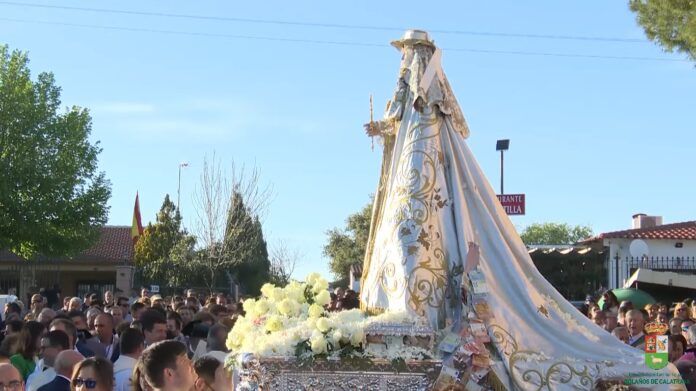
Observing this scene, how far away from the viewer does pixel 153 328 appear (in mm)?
8242

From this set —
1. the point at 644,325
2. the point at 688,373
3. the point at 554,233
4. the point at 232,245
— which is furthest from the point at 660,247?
the point at 554,233

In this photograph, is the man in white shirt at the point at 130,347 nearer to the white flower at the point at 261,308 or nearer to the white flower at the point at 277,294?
the white flower at the point at 261,308

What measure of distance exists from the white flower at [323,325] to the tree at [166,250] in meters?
24.8

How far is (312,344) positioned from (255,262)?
31.7 meters

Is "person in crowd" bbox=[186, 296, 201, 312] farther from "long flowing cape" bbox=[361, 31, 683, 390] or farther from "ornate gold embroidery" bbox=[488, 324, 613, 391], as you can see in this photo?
"ornate gold embroidery" bbox=[488, 324, 613, 391]

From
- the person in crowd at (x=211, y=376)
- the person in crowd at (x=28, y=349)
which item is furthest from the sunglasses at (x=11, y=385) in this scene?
the person in crowd at (x=28, y=349)

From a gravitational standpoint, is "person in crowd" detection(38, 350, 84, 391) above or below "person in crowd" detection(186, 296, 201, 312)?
below

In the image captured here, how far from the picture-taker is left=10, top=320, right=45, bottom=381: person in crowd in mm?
7739

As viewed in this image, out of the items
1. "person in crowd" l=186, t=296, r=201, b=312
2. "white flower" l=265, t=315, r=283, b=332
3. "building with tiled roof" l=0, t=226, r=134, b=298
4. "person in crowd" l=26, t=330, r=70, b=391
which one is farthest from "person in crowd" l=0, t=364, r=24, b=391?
"building with tiled roof" l=0, t=226, r=134, b=298

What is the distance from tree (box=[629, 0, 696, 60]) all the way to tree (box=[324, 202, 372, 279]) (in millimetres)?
30156

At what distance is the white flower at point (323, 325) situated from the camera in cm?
617

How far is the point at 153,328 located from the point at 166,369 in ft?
12.1

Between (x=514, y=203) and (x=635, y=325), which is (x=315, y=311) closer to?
(x=635, y=325)

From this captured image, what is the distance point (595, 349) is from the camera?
704 centimetres
